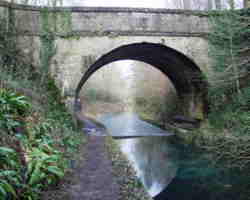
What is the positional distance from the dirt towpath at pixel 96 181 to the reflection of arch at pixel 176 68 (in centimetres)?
476

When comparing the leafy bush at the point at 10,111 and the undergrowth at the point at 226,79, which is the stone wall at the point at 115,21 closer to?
the undergrowth at the point at 226,79

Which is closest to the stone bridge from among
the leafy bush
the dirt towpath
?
the dirt towpath

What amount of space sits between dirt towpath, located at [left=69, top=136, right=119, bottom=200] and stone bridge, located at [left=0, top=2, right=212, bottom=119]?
4.44 metres

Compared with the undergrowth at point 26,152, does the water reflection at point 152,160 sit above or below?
below

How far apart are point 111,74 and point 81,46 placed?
66.5 ft

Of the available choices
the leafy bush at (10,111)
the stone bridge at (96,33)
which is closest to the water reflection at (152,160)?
the leafy bush at (10,111)

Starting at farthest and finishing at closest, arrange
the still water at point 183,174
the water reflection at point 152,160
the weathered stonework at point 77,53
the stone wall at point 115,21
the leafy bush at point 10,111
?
the weathered stonework at point 77,53 < the stone wall at point 115,21 < the water reflection at point 152,160 < the still water at point 183,174 < the leafy bush at point 10,111

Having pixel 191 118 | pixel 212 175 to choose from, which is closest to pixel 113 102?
pixel 191 118

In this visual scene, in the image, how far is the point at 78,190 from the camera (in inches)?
145

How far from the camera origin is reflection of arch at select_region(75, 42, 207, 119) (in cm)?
1028

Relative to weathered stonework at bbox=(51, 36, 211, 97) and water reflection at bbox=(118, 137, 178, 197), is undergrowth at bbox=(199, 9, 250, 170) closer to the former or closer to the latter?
water reflection at bbox=(118, 137, 178, 197)

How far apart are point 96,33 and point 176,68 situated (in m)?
4.64

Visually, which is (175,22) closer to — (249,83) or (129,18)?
(129,18)

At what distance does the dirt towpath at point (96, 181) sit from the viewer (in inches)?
140
